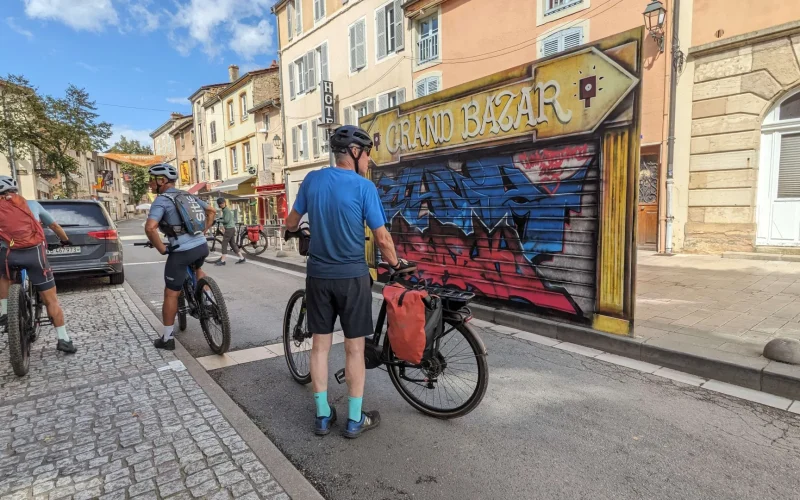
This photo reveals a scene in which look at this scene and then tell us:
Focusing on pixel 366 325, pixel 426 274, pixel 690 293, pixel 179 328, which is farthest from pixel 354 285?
pixel 690 293

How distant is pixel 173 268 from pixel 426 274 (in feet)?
12.5

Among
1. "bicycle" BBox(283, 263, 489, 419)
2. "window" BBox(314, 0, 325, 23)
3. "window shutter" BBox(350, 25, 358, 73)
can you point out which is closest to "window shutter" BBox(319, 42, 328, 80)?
"window" BBox(314, 0, 325, 23)

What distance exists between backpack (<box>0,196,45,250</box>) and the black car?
3562 mm

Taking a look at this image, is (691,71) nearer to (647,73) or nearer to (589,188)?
(647,73)

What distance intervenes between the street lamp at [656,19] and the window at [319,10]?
15876 mm

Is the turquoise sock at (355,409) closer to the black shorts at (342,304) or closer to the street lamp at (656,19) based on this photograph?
the black shorts at (342,304)

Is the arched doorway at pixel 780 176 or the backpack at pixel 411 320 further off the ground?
the arched doorway at pixel 780 176

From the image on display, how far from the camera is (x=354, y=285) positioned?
9.11ft

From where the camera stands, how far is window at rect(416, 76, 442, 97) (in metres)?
15.8

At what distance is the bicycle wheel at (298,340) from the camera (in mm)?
3730

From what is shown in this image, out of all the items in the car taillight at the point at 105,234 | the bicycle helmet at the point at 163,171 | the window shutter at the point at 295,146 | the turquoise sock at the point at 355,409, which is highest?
the window shutter at the point at 295,146

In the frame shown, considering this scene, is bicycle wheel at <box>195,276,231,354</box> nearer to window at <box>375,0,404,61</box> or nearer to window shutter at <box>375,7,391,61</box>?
window at <box>375,0,404,61</box>

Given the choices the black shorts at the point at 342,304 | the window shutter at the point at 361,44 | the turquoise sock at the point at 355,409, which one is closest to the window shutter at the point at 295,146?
the window shutter at the point at 361,44

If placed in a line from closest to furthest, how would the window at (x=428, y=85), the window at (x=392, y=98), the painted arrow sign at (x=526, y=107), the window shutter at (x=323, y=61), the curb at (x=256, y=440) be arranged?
the curb at (x=256, y=440)
the painted arrow sign at (x=526, y=107)
the window at (x=428, y=85)
the window at (x=392, y=98)
the window shutter at (x=323, y=61)
